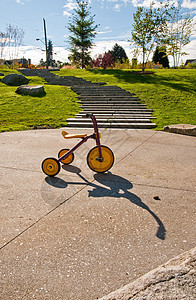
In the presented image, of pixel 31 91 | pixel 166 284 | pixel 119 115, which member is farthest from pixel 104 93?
pixel 166 284

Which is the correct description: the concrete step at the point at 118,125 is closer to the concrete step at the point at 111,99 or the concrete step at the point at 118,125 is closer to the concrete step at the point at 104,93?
the concrete step at the point at 111,99

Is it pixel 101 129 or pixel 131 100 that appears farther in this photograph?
pixel 131 100

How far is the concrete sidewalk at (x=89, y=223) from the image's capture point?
2.05 metres

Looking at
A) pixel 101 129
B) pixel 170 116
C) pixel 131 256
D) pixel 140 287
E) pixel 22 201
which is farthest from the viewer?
pixel 170 116

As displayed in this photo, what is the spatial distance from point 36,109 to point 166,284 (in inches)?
441

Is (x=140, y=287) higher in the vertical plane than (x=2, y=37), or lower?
lower

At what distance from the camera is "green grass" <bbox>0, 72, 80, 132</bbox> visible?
9.48m

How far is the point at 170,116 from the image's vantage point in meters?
9.95

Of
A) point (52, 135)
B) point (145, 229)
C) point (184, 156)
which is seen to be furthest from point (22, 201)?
point (52, 135)

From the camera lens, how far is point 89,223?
2.86 metres

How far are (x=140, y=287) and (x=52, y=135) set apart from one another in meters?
6.55

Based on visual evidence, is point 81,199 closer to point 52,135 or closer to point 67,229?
point 67,229

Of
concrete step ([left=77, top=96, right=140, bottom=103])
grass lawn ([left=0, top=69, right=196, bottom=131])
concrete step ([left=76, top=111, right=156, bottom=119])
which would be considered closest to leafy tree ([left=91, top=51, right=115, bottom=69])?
grass lawn ([left=0, top=69, right=196, bottom=131])

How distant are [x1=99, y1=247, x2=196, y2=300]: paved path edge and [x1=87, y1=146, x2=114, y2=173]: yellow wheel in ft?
8.86
